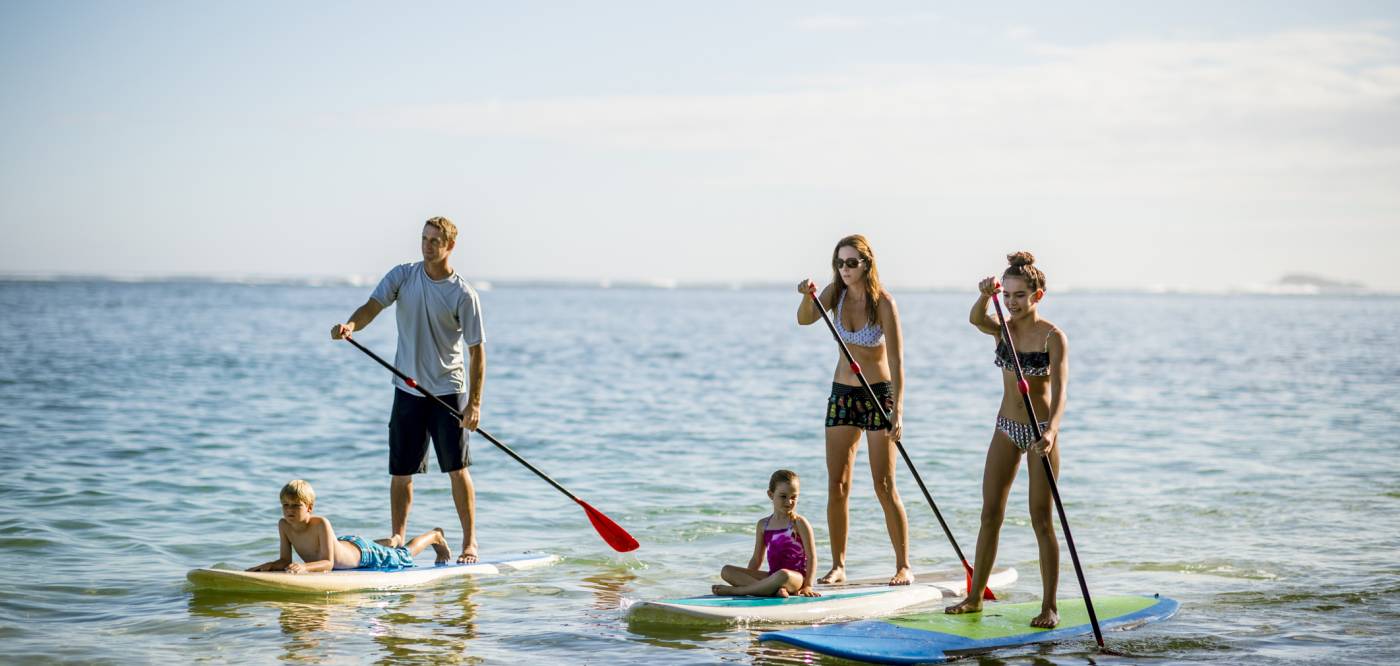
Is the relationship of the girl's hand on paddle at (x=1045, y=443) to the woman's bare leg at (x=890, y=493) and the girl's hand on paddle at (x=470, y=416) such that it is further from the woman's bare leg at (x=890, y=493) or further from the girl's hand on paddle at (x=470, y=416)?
the girl's hand on paddle at (x=470, y=416)

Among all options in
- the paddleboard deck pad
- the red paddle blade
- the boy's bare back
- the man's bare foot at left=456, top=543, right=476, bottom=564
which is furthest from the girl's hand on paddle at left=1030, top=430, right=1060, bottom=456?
the boy's bare back

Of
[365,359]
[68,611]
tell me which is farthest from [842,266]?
[365,359]

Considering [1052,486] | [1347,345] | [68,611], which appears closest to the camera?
[1052,486]

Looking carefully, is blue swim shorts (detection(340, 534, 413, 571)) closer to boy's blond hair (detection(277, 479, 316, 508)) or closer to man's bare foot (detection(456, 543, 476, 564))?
man's bare foot (detection(456, 543, 476, 564))

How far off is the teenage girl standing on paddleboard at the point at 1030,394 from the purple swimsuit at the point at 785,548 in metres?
1.13

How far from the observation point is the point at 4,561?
27.2 ft

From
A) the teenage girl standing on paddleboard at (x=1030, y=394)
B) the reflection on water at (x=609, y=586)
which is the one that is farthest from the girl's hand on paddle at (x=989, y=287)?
the reflection on water at (x=609, y=586)

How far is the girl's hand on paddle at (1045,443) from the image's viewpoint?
18.8 ft

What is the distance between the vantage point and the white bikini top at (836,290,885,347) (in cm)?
715

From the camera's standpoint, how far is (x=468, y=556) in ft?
27.1

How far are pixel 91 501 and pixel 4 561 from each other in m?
2.15

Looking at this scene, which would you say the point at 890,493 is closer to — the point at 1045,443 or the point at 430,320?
the point at 1045,443

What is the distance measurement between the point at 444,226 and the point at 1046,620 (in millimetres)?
4104

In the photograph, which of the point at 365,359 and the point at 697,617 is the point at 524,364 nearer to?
the point at 365,359
